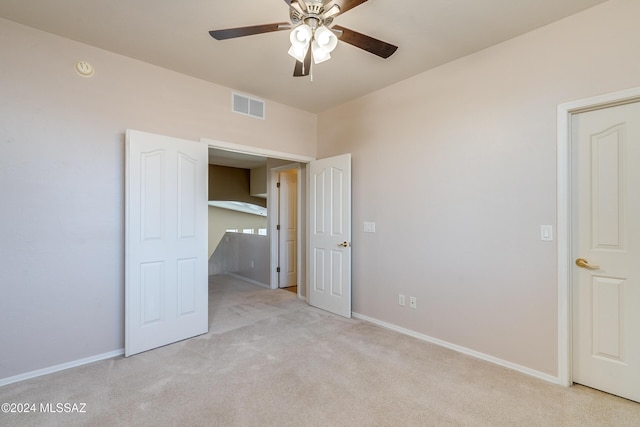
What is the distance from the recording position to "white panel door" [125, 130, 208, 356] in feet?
8.63

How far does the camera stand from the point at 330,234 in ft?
12.6

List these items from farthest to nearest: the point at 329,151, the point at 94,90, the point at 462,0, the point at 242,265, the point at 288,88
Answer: the point at 242,265, the point at 329,151, the point at 288,88, the point at 94,90, the point at 462,0

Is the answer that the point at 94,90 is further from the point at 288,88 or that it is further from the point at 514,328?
the point at 514,328

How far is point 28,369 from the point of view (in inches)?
89.8

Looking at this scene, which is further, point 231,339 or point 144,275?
point 231,339

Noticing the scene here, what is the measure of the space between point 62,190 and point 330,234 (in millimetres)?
2729

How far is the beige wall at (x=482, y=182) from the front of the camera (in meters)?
2.16

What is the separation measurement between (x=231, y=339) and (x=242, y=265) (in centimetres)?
314

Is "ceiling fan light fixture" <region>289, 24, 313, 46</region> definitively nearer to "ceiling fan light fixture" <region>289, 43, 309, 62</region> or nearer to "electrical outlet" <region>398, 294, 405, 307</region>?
"ceiling fan light fixture" <region>289, 43, 309, 62</region>

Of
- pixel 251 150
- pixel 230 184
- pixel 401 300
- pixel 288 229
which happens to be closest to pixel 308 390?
pixel 401 300

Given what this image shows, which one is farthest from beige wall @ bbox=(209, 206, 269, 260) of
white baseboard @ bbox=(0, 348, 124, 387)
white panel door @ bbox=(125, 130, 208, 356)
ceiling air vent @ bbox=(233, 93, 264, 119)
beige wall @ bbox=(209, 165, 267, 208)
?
white baseboard @ bbox=(0, 348, 124, 387)

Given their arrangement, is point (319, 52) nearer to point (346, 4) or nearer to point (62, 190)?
point (346, 4)

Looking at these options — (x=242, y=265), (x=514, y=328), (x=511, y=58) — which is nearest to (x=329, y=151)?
(x=511, y=58)

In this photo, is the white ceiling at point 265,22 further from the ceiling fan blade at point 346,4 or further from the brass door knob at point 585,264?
the brass door knob at point 585,264
